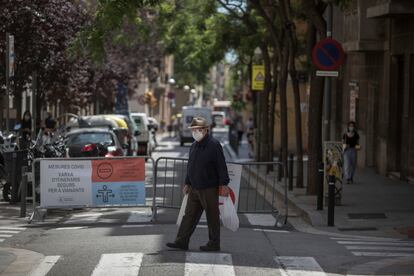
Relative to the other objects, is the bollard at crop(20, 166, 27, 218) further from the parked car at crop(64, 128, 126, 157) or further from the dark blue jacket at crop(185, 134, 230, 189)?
the parked car at crop(64, 128, 126, 157)

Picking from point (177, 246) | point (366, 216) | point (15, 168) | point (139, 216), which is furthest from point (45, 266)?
point (366, 216)

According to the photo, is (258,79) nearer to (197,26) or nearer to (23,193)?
(197,26)

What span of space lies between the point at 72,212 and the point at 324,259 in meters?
7.46

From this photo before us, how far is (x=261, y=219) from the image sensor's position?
17750 mm

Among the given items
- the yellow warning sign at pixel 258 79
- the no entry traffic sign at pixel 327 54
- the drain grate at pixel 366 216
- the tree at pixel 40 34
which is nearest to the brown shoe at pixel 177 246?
the drain grate at pixel 366 216

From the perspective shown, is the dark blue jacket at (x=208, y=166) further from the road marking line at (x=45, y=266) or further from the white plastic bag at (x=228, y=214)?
the road marking line at (x=45, y=266)

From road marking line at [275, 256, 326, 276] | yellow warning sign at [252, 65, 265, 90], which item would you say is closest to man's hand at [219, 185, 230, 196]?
road marking line at [275, 256, 326, 276]

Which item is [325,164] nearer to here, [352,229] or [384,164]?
[352,229]

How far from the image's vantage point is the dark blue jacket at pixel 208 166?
1272cm

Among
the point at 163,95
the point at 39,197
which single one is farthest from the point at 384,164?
the point at 163,95

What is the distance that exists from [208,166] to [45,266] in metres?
2.37

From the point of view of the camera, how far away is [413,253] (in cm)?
1347

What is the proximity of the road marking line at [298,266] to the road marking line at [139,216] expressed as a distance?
4876 mm

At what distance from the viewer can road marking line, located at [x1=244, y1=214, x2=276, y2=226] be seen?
17.0 metres
